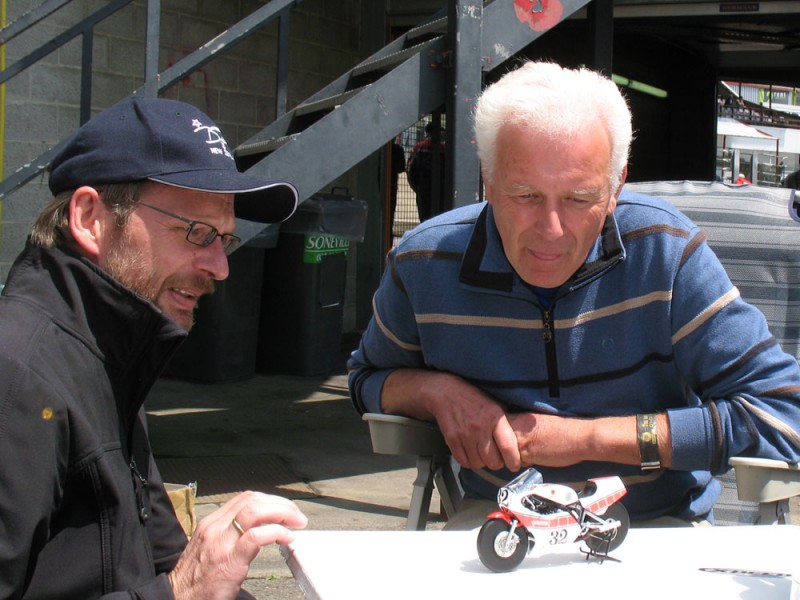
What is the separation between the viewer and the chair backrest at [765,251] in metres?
2.63

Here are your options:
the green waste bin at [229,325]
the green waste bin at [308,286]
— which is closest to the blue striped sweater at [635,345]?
the green waste bin at [229,325]

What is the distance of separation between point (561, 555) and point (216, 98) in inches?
248

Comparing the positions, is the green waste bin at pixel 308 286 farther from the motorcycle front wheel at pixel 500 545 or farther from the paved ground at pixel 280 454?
the motorcycle front wheel at pixel 500 545

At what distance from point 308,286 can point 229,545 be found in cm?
571

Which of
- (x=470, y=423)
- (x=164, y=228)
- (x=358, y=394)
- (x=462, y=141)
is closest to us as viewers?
(x=164, y=228)

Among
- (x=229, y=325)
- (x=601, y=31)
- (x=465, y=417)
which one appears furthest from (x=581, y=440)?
(x=229, y=325)

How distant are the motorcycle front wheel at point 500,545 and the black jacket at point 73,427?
47 centimetres

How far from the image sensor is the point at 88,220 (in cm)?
160

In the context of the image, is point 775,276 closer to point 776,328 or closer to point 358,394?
point 776,328

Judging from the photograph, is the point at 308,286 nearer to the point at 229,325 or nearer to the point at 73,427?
the point at 229,325

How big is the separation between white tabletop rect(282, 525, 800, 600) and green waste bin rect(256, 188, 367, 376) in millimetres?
5562

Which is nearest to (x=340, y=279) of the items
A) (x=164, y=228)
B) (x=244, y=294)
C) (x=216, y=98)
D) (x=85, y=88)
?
(x=244, y=294)

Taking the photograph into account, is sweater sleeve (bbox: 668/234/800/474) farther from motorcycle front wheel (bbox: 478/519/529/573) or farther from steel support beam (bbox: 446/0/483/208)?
steel support beam (bbox: 446/0/483/208)

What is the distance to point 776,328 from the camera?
8.71 ft
